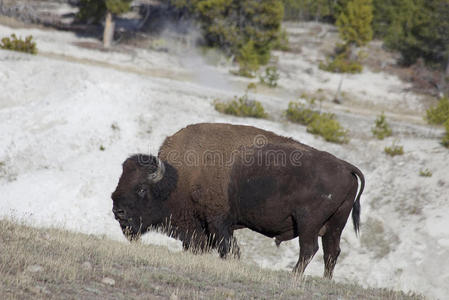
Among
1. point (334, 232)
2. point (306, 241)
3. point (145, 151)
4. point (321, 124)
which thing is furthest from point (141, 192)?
point (321, 124)

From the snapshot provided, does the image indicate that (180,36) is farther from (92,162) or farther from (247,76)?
(92,162)

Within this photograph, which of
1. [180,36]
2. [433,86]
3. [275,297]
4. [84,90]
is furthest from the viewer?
[180,36]

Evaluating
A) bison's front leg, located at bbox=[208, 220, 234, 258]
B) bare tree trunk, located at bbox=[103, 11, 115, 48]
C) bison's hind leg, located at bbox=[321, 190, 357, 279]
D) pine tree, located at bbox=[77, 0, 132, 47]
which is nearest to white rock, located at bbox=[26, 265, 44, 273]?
bison's front leg, located at bbox=[208, 220, 234, 258]

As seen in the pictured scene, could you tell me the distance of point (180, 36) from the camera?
50.1m

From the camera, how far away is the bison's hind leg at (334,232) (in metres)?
8.90

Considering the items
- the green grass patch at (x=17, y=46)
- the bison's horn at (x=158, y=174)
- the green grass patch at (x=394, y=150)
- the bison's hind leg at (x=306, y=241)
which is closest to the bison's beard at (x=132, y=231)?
the bison's horn at (x=158, y=174)

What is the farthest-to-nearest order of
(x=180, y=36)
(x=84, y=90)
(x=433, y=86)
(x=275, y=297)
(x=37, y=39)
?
(x=180, y=36) → (x=433, y=86) → (x=37, y=39) → (x=84, y=90) → (x=275, y=297)

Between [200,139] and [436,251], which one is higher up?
[200,139]

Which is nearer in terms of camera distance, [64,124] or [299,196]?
[299,196]

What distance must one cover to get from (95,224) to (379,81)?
37.4 meters

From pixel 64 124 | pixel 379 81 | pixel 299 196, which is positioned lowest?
pixel 379 81

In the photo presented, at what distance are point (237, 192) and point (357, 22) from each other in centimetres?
4376

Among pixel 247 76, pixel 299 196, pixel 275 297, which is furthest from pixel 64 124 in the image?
pixel 247 76

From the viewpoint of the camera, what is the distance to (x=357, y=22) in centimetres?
4931
